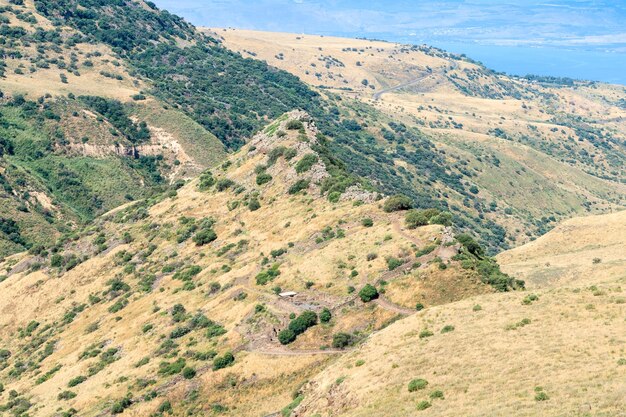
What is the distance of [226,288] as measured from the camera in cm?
7831

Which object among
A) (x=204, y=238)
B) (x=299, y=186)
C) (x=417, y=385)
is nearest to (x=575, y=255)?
(x=299, y=186)

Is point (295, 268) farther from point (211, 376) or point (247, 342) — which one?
point (211, 376)

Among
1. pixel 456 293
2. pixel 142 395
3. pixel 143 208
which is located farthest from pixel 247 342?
pixel 143 208

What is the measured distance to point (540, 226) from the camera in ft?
644

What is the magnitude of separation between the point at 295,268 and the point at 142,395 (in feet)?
65.1

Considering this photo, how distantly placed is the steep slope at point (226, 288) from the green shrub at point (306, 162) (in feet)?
0.89

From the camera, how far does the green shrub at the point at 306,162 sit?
323 feet

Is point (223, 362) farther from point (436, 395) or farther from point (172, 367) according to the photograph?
point (436, 395)

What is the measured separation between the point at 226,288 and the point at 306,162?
25788mm

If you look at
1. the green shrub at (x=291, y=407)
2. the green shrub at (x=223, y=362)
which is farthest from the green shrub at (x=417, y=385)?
the green shrub at (x=223, y=362)

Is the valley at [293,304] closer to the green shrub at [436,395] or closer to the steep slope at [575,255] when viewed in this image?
the green shrub at [436,395]

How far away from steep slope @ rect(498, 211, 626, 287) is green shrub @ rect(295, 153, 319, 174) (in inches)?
1106

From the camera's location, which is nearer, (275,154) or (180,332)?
(180,332)

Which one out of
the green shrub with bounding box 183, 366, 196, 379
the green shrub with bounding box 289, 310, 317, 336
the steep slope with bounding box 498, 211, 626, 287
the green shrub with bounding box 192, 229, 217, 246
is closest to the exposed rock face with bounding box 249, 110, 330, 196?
the green shrub with bounding box 192, 229, 217, 246
